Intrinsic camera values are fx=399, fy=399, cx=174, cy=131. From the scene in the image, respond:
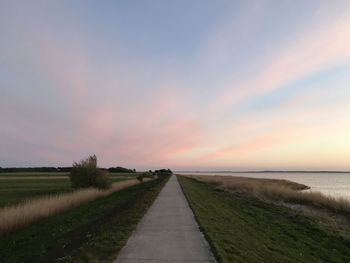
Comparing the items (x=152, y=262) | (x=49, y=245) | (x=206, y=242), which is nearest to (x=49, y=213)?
(x=49, y=245)

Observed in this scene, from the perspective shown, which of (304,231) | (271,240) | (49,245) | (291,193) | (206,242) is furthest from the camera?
(291,193)

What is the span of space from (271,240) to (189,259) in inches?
242

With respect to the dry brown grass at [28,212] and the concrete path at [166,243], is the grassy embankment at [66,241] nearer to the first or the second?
the concrete path at [166,243]

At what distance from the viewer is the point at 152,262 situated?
305 inches

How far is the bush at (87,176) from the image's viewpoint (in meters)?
46.3

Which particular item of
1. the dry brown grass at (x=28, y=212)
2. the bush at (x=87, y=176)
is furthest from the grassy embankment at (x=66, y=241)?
the bush at (x=87, y=176)

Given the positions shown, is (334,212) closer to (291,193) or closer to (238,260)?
(291,193)

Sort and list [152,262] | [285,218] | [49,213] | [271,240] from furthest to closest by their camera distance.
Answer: [49,213] < [285,218] < [271,240] < [152,262]

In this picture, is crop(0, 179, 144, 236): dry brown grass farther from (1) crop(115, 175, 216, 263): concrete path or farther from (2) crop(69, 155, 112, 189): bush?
(2) crop(69, 155, 112, 189): bush

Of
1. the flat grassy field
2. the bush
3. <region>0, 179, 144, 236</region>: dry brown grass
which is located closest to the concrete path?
<region>0, 179, 144, 236</region>: dry brown grass

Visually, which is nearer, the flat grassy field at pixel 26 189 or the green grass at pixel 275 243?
the green grass at pixel 275 243

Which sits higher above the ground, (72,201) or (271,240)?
(72,201)

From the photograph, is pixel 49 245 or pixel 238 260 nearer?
pixel 238 260

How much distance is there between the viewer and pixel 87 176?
152ft
